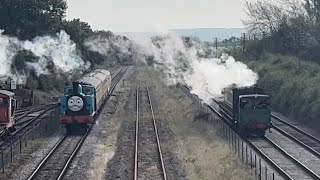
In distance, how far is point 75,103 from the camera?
117 feet

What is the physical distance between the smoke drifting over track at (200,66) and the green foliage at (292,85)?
2294 mm

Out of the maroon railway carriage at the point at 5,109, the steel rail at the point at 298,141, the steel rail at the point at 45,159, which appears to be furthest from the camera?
the maroon railway carriage at the point at 5,109

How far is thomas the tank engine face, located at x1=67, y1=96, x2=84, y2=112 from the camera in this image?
35.6m

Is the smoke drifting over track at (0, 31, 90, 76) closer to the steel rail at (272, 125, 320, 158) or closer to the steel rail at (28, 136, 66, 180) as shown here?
the steel rail at (28, 136, 66, 180)

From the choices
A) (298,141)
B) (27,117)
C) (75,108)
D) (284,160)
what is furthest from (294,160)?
(27,117)

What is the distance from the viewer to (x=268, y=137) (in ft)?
116

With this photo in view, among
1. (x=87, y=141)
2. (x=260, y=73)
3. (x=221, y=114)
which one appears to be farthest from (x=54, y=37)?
(x=87, y=141)

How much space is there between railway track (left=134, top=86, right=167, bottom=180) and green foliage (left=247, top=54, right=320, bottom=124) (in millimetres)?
9957

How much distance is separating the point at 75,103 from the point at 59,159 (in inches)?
311

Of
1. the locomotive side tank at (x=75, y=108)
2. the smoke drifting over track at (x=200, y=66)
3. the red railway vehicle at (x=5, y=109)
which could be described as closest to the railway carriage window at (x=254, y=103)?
the smoke drifting over track at (x=200, y=66)

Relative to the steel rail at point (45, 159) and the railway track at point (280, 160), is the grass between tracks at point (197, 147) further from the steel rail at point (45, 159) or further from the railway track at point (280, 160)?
the steel rail at point (45, 159)

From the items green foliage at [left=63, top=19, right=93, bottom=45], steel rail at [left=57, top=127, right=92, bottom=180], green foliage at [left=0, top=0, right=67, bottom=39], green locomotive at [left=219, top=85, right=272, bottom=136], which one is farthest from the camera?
green foliage at [left=63, top=19, right=93, bottom=45]

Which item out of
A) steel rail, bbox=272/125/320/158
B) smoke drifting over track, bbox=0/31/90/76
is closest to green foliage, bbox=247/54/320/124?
steel rail, bbox=272/125/320/158

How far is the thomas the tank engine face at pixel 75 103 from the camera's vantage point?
35.6 meters
